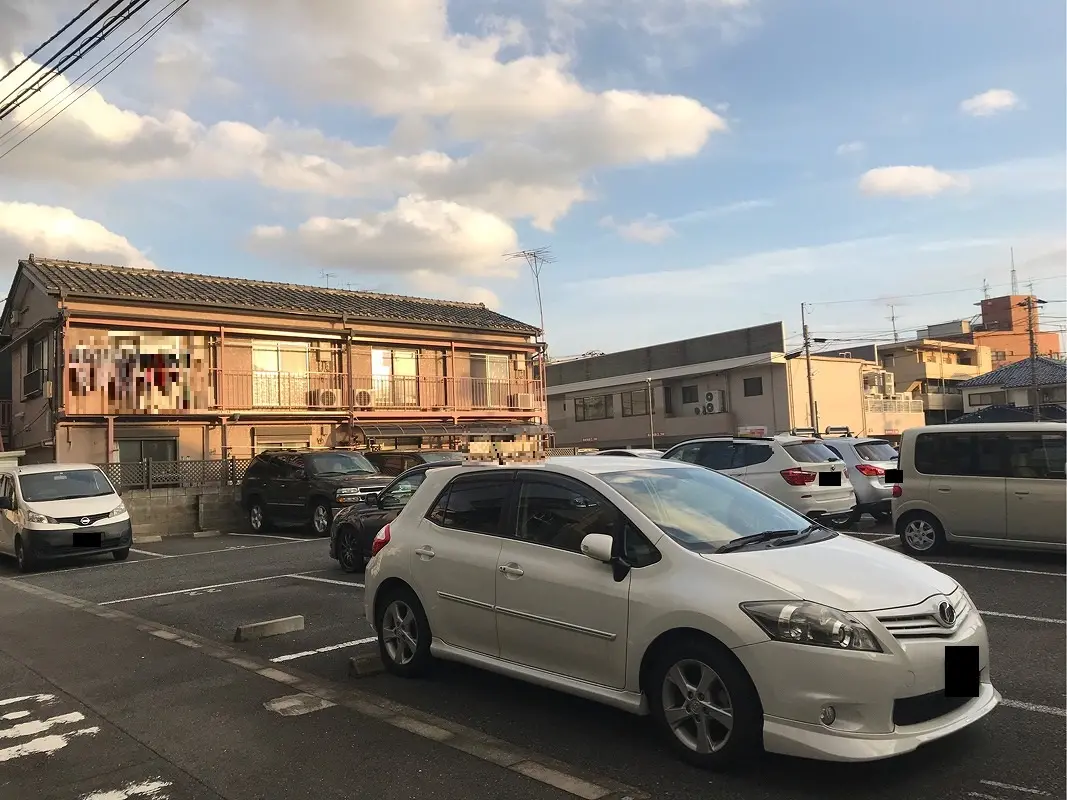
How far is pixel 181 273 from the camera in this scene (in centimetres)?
2512

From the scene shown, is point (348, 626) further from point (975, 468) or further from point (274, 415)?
point (274, 415)

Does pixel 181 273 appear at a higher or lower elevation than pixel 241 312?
higher

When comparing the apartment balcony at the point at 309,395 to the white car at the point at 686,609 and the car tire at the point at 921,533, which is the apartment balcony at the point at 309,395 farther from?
the white car at the point at 686,609

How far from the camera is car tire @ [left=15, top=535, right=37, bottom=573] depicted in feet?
42.2

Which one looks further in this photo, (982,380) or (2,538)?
(982,380)

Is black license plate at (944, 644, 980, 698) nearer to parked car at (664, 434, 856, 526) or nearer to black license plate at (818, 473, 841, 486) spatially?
parked car at (664, 434, 856, 526)

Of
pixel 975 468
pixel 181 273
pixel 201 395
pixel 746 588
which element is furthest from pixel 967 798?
pixel 181 273

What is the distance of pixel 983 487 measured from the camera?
1023 centimetres

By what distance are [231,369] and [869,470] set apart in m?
16.9

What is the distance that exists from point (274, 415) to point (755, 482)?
1500 centimetres

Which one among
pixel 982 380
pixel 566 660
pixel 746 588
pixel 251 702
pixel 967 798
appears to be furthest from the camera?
pixel 982 380

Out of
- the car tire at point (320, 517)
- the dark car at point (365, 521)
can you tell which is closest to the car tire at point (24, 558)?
the car tire at point (320, 517)

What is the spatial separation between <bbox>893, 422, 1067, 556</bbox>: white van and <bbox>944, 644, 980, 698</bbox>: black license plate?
21.6 feet

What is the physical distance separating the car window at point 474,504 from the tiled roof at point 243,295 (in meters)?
18.1
